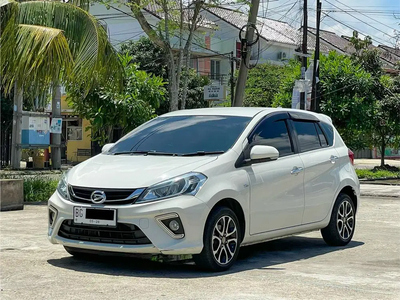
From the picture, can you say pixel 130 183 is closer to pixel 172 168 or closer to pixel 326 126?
pixel 172 168

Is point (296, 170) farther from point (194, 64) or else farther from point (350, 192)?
point (194, 64)

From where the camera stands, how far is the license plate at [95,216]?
22.8 feet

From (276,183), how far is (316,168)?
37.3 inches

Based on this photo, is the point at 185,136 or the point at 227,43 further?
the point at 227,43

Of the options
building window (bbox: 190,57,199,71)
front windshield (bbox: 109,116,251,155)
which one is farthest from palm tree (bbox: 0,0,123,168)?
building window (bbox: 190,57,199,71)

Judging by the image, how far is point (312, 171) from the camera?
8.78 meters

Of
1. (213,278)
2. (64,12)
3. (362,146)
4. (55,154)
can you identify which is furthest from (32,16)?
(362,146)

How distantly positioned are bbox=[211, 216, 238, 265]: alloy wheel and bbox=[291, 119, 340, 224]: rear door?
146 centimetres

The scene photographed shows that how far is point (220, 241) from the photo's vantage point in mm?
7301

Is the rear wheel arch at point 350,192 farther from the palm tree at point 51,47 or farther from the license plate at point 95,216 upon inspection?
the palm tree at point 51,47

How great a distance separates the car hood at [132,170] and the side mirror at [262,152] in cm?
47

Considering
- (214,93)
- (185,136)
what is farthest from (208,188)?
(214,93)

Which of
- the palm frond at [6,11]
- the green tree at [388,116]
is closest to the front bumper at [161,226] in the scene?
the palm frond at [6,11]

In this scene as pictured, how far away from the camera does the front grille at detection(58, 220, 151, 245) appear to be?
22.7 ft
